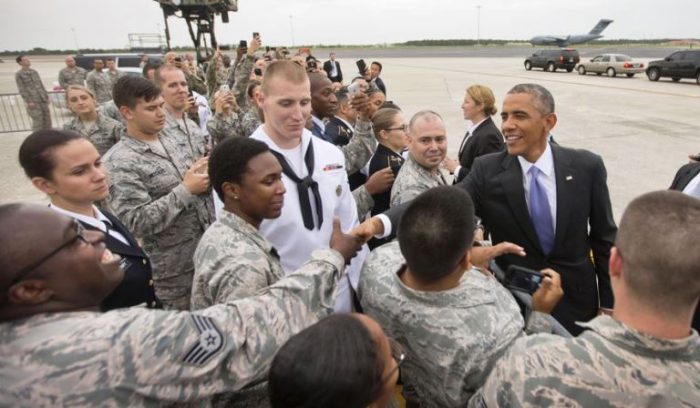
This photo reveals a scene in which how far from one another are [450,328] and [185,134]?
3213 mm

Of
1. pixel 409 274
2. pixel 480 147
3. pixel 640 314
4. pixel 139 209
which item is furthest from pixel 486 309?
pixel 480 147

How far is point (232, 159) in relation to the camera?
73.9 inches

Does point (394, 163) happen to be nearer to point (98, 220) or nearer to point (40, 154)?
point (98, 220)

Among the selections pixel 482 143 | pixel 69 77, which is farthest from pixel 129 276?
pixel 69 77

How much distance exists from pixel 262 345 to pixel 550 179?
2152mm

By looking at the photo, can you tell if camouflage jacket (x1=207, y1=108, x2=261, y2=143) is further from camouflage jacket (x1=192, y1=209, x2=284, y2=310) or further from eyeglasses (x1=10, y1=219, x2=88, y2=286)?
eyeglasses (x1=10, y1=219, x2=88, y2=286)

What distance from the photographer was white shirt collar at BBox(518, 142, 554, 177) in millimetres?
2588

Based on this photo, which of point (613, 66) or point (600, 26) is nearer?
point (613, 66)

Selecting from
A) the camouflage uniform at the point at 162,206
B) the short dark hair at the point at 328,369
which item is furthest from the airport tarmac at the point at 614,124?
the short dark hair at the point at 328,369

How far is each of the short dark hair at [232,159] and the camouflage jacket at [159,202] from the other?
2.90ft

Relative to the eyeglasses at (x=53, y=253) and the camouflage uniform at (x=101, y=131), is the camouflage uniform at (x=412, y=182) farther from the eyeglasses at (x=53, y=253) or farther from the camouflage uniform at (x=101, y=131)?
the camouflage uniform at (x=101, y=131)

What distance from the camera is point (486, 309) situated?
1.52 metres

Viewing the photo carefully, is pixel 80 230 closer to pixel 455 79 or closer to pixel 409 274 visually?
pixel 409 274

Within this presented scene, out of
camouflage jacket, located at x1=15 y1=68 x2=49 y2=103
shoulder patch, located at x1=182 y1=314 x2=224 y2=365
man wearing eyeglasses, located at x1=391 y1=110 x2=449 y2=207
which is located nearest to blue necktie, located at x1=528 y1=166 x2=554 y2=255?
man wearing eyeglasses, located at x1=391 y1=110 x2=449 y2=207
